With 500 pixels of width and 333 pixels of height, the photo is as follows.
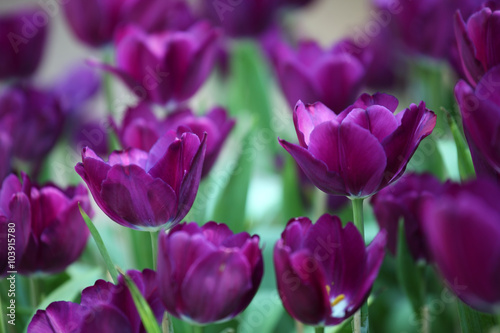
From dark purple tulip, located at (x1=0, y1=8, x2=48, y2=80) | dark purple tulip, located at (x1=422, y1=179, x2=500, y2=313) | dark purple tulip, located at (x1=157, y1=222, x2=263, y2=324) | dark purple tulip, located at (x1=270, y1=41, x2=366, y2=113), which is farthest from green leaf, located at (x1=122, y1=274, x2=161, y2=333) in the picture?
dark purple tulip, located at (x1=0, y1=8, x2=48, y2=80)

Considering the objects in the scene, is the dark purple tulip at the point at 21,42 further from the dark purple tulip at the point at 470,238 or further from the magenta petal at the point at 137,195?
the dark purple tulip at the point at 470,238

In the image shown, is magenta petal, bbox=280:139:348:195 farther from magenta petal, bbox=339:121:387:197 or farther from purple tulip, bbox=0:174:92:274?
purple tulip, bbox=0:174:92:274

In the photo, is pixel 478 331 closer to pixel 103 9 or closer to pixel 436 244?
pixel 436 244

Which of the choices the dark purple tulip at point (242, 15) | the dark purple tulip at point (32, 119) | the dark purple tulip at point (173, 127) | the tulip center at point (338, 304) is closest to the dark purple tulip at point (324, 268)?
the tulip center at point (338, 304)

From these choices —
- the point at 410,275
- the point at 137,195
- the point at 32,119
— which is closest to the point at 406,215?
the point at 410,275

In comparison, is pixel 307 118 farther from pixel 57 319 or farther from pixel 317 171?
pixel 57 319
